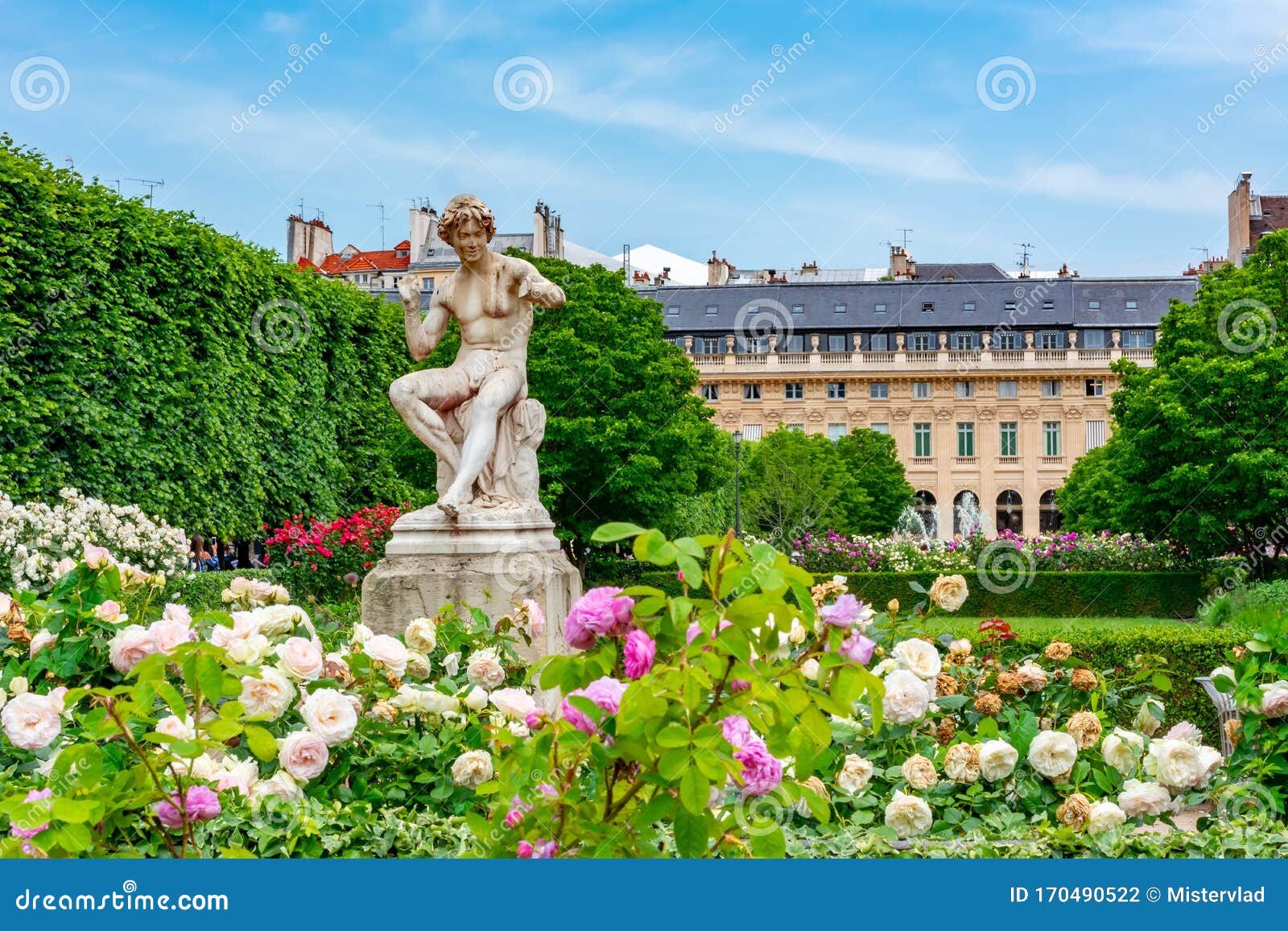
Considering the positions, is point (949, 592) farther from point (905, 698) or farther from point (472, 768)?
point (472, 768)

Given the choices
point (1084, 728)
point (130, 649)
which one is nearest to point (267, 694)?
point (130, 649)

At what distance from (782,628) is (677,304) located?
61899 millimetres

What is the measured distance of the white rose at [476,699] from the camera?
138 inches

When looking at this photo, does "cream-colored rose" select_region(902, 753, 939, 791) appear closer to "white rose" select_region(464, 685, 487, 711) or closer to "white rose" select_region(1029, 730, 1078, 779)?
"white rose" select_region(1029, 730, 1078, 779)

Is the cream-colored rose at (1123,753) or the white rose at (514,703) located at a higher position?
the white rose at (514,703)

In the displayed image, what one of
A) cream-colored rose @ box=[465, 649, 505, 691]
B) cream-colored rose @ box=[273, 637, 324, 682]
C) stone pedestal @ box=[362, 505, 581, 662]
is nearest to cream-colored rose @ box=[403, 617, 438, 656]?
cream-colored rose @ box=[465, 649, 505, 691]

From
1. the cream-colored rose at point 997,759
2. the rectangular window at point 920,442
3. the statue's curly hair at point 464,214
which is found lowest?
the cream-colored rose at point 997,759

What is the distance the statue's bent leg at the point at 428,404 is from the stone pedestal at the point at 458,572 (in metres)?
0.45

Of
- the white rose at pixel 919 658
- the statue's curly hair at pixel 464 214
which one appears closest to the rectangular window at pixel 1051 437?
the statue's curly hair at pixel 464 214

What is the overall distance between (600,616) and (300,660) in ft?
5.06

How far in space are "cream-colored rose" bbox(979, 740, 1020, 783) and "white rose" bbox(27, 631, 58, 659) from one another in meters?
2.67

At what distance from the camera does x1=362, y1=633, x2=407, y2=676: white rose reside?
3492mm

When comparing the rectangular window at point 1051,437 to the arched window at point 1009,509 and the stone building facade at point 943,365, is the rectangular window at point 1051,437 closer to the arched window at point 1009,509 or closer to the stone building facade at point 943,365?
the stone building facade at point 943,365

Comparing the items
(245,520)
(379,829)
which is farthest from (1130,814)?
(245,520)
